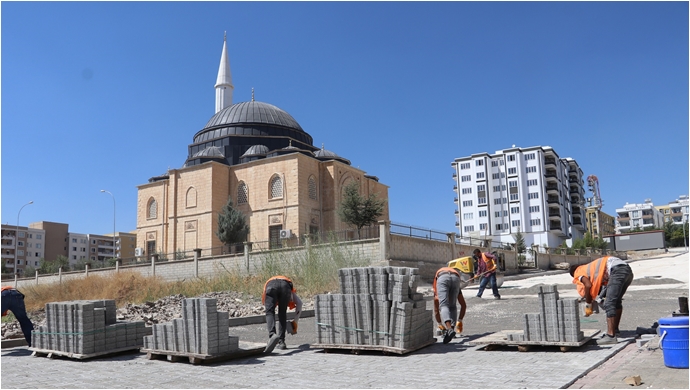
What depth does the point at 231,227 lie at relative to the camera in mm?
38344

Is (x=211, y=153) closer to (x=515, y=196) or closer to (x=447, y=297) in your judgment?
(x=447, y=297)

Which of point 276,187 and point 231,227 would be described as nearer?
point 231,227

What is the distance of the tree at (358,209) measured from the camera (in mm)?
34625

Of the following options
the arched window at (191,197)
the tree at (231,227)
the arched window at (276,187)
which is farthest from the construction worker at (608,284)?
the arched window at (191,197)

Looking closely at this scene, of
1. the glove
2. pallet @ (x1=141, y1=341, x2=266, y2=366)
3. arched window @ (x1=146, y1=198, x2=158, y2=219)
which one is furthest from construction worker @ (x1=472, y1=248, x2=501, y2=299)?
arched window @ (x1=146, y1=198, x2=158, y2=219)

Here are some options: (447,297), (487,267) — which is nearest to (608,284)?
(447,297)

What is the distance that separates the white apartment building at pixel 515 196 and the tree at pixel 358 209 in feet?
122

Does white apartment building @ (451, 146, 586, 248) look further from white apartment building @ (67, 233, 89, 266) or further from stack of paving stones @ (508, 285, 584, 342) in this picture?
stack of paving stones @ (508, 285, 584, 342)

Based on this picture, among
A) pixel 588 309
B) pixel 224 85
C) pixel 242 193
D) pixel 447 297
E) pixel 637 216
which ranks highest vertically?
pixel 224 85

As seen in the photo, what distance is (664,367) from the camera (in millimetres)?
5402

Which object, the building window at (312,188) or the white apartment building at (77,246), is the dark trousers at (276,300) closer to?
the building window at (312,188)

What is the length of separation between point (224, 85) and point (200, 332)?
50.7 metres

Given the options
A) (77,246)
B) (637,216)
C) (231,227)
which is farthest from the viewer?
(637,216)

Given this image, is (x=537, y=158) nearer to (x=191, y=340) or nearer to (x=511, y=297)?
(x=511, y=297)
